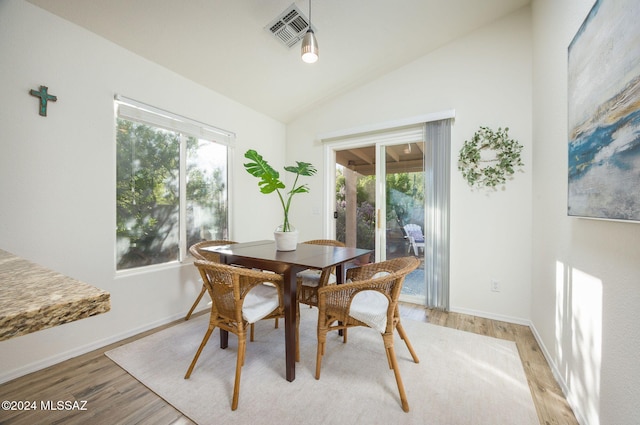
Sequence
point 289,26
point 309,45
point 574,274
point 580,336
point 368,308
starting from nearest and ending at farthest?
point 580,336 → point 574,274 → point 368,308 → point 309,45 → point 289,26

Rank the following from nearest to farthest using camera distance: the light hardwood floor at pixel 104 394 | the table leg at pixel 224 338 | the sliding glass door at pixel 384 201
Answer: the light hardwood floor at pixel 104 394
the table leg at pixel 224 338
the sliding glass door at pixel 384 201

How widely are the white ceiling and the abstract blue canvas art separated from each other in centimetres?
157

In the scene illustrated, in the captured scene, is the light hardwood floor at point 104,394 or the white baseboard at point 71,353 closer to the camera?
the light hardwood floor at point 104,394

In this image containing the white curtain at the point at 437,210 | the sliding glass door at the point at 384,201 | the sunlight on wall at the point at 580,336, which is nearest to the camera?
the sunlight on wall at the point at 580,336

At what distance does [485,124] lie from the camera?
279 centimetres

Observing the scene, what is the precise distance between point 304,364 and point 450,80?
321cm

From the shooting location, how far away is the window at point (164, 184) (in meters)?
2.41

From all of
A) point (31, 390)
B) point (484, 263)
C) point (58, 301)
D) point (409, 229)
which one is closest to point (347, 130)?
point (409, 229)

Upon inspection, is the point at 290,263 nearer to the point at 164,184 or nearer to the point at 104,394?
the point at 104,394

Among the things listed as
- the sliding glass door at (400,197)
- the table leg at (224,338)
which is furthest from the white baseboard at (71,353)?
the sliding glass door at (400,197)

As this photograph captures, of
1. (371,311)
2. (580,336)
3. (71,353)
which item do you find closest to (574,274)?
(580,336)

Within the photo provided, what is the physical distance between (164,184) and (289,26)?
1941 millimetres

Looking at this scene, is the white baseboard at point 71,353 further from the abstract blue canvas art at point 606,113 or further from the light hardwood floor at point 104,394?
the abstract blue canvas art at point 606,113

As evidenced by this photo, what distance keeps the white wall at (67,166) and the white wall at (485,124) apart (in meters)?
2.59
